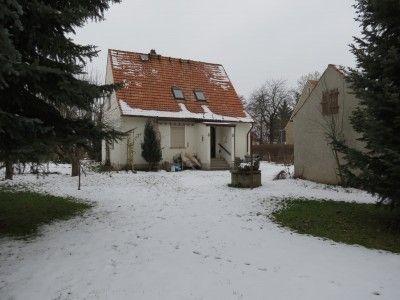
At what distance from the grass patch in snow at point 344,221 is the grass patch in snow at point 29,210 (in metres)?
5.44

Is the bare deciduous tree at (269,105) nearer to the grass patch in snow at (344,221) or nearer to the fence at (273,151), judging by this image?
the fence at (273,151)

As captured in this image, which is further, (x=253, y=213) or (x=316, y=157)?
(x=316, y=157)

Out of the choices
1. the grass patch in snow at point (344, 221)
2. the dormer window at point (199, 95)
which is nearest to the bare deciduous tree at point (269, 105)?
the dormer window at point (199, 95)

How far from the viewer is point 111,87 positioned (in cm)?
827

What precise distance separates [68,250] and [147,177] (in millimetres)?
11741

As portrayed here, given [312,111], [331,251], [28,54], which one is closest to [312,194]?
[312,111]

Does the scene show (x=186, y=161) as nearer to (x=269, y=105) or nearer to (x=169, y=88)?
(x=169, y=88)

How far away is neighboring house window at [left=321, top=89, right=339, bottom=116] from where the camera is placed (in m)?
15.8

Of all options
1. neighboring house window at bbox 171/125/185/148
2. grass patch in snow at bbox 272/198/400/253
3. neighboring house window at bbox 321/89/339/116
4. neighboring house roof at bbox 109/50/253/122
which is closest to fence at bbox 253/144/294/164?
neighboring house roof at bbox 109/50/253/122

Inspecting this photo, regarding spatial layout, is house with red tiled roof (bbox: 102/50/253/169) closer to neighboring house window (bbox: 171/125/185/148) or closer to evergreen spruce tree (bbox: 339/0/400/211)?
neighboring house window (bbox: 171/125/185/148)

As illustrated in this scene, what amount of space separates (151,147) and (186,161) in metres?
2.54

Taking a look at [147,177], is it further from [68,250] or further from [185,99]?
[68,250]

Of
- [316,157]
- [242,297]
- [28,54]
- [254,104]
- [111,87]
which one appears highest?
[254,104]

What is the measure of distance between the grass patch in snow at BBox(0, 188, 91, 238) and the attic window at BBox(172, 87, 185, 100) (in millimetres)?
12841
